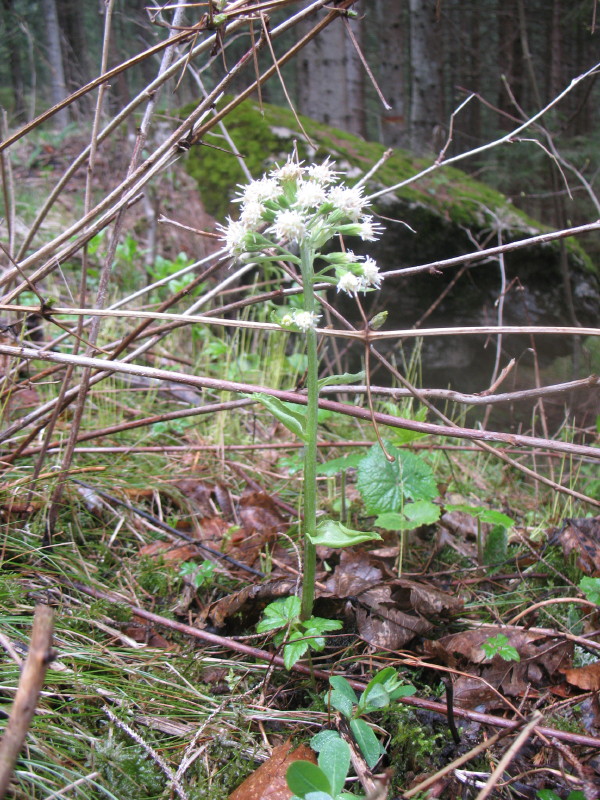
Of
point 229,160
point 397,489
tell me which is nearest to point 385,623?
point 397,489

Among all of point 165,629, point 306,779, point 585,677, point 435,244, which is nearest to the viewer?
point 306,779

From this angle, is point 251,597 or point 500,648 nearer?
point 500,648

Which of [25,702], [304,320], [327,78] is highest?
[327,78]

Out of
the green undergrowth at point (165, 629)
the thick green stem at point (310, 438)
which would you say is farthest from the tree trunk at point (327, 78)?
the thick green stem at point (310, 438)

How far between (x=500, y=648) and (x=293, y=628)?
0.42m

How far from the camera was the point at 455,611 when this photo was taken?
130 centimetres

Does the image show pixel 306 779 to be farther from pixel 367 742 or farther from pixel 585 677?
pixel 585 677

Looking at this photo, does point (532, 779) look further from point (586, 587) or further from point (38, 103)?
point (38, 103)

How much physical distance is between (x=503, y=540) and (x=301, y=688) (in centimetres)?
77

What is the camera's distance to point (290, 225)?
3.44 feet

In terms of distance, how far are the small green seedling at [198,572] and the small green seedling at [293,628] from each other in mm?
297

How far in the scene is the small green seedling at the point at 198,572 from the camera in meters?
1.40

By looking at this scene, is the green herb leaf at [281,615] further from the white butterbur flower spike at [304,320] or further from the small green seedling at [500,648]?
the white butterbur flower spike at [304,320]

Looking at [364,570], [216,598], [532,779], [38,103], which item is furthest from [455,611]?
[38,103]
